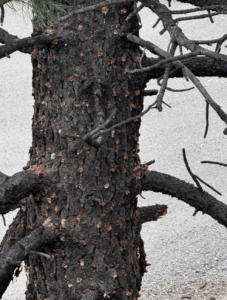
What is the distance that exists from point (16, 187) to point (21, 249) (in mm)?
274

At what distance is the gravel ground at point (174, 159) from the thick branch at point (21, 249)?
10.3 feet

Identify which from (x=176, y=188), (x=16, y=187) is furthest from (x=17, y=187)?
(x=176, y=188)

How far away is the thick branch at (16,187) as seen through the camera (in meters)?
1.87

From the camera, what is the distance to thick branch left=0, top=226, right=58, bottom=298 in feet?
5.88

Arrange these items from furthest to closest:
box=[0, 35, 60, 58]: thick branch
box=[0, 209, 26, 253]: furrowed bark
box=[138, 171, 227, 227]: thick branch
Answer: box=[0, 209, 26, 253]: furrowed bark
box=[138, 171, 227, 227]: thick branch
box=[0, 35, 60, 58]: thick branch

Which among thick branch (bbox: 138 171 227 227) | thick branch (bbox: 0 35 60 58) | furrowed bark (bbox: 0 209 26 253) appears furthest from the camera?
furrowed bark (bbox: 0 209 26 253)

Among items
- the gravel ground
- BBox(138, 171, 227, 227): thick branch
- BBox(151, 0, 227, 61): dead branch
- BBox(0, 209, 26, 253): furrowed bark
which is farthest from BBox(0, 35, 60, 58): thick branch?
the gravel ground

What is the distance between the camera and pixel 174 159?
6.96 m

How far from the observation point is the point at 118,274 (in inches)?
79.8

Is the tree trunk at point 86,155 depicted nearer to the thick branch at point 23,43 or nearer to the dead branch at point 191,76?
the thick branch at point 23,43

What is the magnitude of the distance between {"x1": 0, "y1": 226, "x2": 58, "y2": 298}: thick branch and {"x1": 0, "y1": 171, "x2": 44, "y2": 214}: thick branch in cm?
18

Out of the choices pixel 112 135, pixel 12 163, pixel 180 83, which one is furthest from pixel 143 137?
pixel 112 135

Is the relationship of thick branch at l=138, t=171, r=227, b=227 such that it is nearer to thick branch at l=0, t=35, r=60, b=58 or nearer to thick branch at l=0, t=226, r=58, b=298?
thick branch at l=0, t=226, r=58, b=298

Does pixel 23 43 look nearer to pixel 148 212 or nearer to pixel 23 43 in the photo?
pixel 23 43
